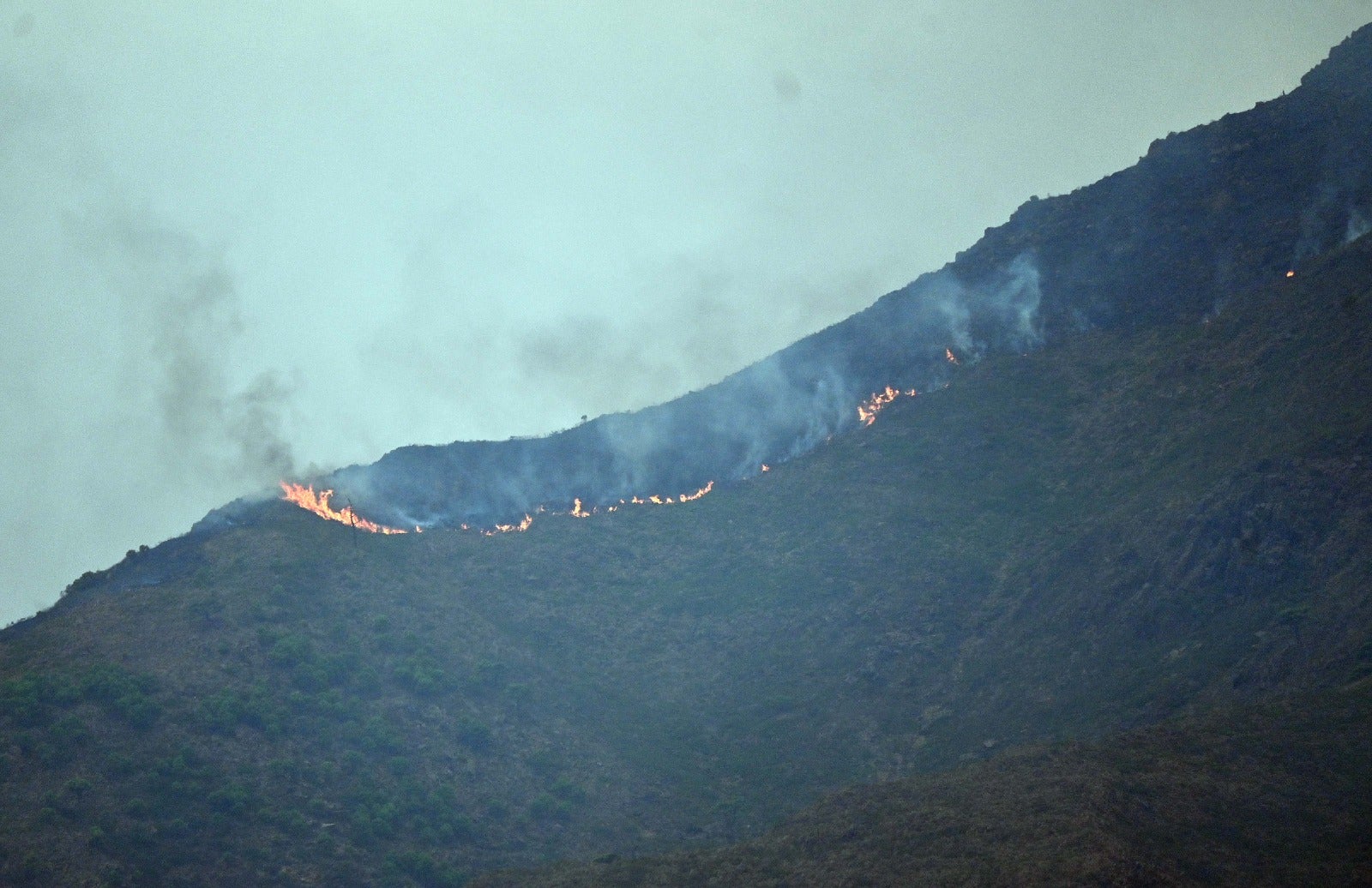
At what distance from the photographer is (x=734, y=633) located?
80.1m

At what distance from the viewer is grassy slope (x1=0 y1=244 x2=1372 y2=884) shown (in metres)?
55.7

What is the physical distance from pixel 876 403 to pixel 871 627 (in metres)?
27.2

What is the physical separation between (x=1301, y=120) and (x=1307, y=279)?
82.2 ft

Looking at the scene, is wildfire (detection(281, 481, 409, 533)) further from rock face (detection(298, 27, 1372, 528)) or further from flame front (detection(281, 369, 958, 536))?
rock face (detection(298, 27, 1372, 528))

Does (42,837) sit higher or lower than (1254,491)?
higher

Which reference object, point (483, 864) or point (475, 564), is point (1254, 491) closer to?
point (483, 864)

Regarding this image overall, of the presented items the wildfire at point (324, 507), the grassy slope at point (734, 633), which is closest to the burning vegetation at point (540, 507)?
the wildfire at point (324, 507)

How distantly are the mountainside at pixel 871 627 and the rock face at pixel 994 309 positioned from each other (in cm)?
43

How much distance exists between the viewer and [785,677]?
242 ft

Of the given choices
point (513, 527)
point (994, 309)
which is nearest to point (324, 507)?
point (513, 527)

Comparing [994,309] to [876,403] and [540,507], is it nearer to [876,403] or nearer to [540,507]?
[876,403]

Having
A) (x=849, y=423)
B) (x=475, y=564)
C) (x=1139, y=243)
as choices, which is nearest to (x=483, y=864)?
(x=475, y=564)

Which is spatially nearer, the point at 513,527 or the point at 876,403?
the point at 513,527

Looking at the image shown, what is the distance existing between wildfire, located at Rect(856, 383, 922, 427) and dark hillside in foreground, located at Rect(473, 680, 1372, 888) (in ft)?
159
